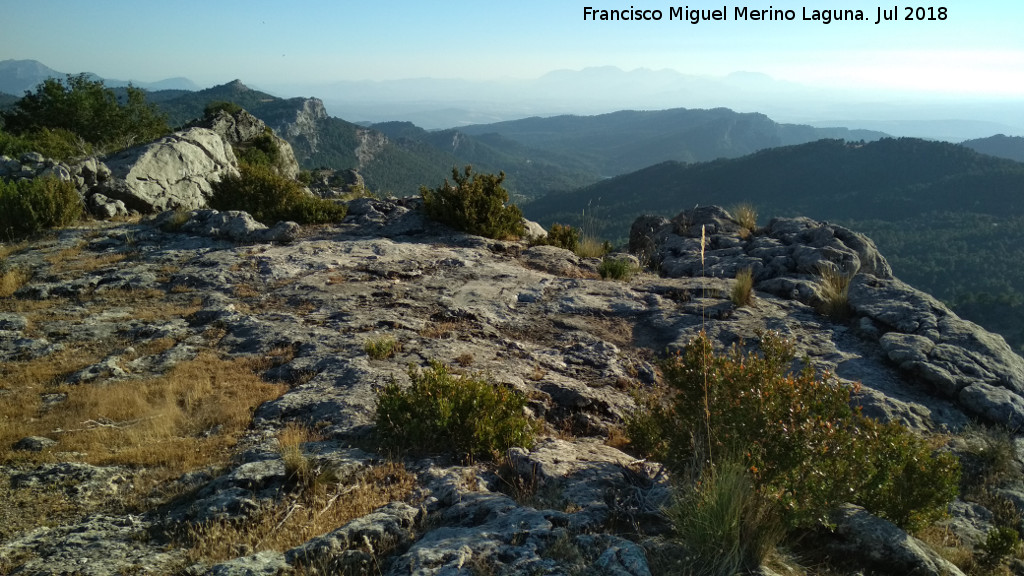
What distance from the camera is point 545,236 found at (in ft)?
48.5

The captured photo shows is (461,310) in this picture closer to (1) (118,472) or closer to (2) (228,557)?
(1) (118,472)

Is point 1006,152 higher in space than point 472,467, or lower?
higher

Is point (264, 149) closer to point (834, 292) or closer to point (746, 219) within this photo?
point (746, 219)

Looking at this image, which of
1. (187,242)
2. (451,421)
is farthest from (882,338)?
(187,242)

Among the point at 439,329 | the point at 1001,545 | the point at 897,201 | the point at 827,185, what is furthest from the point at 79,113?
the point at 827,185

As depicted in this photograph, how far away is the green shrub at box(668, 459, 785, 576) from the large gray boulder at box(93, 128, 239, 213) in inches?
584

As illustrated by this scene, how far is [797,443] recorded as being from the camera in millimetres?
3602

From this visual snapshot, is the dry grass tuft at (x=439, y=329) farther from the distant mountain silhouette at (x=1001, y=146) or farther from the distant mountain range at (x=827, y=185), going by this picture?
the distant mountain silhouette at (x=1001, y=146)

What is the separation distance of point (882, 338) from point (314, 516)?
8.72m

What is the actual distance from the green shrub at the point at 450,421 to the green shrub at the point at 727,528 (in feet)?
6.21

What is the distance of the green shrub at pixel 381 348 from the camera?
7.01 metres

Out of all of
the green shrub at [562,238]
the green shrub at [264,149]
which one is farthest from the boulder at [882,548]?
the green shrub at [264,149]

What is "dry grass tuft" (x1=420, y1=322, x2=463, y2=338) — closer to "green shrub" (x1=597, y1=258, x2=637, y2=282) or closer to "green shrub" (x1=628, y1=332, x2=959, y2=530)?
"green shrub" (x1=628, y1=332, x2=959, y2=530)

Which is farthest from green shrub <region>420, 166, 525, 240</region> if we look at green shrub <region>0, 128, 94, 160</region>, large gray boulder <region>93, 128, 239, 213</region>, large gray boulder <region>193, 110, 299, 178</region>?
large gray boulder <region>193, 110, 299, 178</region>
